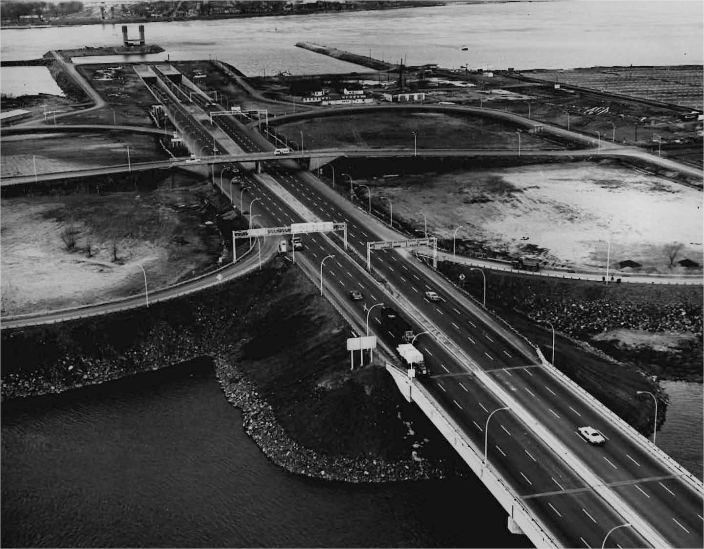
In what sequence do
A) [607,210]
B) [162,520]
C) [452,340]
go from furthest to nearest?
[607,210] < [452,340] < [162,520]

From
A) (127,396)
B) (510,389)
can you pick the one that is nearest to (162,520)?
(127,396)

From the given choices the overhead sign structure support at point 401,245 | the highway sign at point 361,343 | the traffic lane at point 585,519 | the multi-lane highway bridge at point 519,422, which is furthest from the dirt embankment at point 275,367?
the traffic lane at point 585,519

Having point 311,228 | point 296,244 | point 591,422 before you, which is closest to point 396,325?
point 591,422

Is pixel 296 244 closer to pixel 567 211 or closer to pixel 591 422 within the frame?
pixel 567 211

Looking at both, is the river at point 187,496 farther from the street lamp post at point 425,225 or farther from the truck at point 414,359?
the street lamp post at point 425,225

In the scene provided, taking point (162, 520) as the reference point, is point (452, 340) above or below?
above

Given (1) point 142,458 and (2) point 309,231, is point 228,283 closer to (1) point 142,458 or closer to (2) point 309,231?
(2) point 309,231
